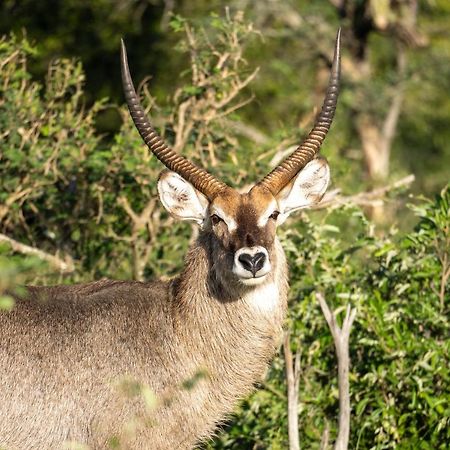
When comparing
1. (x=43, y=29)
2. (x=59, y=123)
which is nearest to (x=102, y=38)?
(x=43, y=29)

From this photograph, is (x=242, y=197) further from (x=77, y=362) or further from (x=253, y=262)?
(x=77, y=362)

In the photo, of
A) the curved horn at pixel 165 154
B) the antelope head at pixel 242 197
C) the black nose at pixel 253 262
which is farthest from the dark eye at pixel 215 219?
the black nose at pixel 253 262

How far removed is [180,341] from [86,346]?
62cm

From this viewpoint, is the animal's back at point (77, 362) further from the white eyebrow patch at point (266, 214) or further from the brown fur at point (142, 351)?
the white eyebrow patch at point (266, 214)

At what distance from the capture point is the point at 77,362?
7.18m

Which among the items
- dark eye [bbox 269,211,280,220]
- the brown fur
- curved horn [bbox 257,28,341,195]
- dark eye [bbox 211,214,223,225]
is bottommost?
the brown fur

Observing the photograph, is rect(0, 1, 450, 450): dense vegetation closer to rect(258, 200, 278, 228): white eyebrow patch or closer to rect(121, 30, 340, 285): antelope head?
rect(121, 30, 340, 285): antelope head

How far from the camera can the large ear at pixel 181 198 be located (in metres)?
7.79

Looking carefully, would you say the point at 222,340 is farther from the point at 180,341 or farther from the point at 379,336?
the point at 379,336

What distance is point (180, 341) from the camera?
7488mm

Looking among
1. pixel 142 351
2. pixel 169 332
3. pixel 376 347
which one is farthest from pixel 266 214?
pixel 376 347

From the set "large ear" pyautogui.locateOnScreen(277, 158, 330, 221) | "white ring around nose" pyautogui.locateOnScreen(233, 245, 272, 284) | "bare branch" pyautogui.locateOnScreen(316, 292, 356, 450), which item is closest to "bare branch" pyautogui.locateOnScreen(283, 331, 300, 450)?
"bare branch" pyautogui.locateOnScreen(316, 292, 356, 450)

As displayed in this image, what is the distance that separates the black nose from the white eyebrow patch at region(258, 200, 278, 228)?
1.16 feet

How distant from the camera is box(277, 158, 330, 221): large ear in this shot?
7932mm
